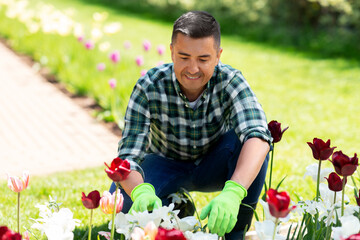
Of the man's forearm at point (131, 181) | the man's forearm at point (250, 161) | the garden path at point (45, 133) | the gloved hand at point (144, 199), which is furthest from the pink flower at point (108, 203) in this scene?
the garden path at point (45, 133)

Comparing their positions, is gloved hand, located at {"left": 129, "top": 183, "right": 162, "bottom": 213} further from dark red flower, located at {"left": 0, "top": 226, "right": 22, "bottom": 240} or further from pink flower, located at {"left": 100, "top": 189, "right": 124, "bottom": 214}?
dark red flower, located at {"left": 0, "top": 226, "right": 22, "bottom": 240}

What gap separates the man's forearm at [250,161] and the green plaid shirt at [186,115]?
0.04 metres

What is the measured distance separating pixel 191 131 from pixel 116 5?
12.4 m

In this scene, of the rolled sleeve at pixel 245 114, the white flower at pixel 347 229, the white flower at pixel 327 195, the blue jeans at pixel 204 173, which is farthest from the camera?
the blue jeans at pixel 204 173

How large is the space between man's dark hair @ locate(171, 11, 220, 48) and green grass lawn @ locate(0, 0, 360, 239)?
885 mm

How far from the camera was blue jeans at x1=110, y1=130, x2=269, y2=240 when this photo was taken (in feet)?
7.23

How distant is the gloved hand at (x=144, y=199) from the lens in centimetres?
173

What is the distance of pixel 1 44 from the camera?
28.0 ft

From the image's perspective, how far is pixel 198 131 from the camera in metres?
2.30

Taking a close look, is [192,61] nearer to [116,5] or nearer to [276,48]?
[276,48]

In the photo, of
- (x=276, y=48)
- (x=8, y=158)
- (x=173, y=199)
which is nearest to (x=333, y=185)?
(x=173, y=199)

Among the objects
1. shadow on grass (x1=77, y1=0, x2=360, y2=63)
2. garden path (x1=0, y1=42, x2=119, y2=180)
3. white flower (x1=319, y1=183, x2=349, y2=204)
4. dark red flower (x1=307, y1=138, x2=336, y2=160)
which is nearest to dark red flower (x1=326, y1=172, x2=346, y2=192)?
dark red flower (x1=307, y1=138, x2=336, y2=160)

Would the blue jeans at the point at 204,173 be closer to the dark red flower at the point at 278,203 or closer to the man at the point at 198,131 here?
the man at the point at 198,131

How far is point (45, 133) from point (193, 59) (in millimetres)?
2872
